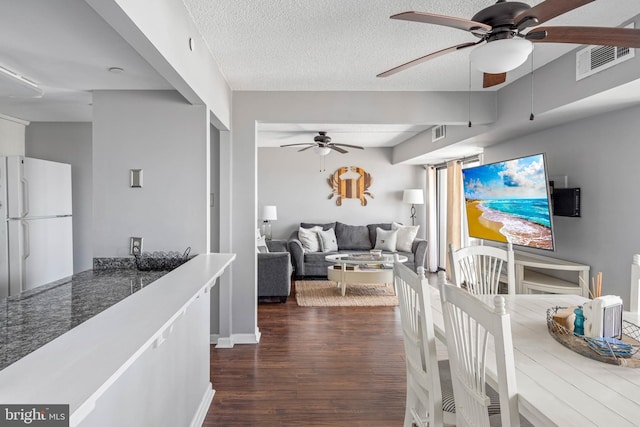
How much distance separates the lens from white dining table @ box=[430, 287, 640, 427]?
111 cm

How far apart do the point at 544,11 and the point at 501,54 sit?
8.4 inches

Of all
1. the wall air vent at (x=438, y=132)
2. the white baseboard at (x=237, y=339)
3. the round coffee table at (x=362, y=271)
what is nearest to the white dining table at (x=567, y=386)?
the white baseboard at (x=237, y=339)

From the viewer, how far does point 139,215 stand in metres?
2.72

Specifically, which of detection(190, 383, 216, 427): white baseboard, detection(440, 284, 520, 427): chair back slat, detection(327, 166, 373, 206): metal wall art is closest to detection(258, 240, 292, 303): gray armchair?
detection(190, 383, 216, 427): white baseboard

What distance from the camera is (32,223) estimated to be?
3.84m

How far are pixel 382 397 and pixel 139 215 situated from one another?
209 cm

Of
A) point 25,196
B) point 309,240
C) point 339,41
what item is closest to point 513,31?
point 339,41

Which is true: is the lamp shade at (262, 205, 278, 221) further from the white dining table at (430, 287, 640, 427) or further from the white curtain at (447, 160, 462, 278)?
the white dining table at (430, 287, 640, 427)

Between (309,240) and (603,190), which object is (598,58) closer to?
(603,190)

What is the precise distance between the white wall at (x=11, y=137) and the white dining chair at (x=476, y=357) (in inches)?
187

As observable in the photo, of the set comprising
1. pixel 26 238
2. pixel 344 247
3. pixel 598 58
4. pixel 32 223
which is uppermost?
pixel 598 58

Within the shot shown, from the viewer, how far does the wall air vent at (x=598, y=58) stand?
93.8 inches

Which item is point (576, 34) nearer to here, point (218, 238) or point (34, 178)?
point (218, 238)

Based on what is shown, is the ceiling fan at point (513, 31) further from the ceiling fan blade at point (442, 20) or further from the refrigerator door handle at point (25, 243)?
the refrigerator door handle at point (25, 243)
